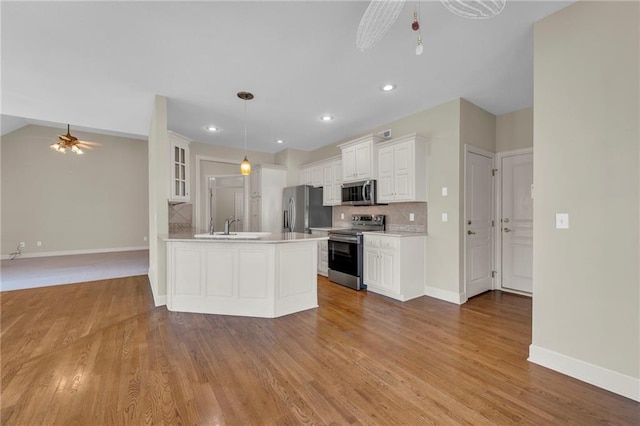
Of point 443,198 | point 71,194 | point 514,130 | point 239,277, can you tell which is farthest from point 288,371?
point 71,194

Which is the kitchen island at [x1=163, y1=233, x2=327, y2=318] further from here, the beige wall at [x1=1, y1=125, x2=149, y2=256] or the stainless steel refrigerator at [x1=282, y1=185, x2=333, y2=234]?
the beige wall at [x1=1, y1=125, x2=149, y2=256]

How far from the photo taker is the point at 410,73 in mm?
2971

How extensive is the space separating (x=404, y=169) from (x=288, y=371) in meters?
3.05

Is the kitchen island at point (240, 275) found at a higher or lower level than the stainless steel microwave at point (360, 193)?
lower

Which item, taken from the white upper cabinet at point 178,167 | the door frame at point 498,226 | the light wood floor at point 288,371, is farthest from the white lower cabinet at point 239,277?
the door frame at point 498,226

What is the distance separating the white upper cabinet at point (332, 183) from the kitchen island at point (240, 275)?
2.09 metres

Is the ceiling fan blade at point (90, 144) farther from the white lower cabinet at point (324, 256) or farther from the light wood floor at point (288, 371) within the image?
the white lower cabinet at point (324, 256)

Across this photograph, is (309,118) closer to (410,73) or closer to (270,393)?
(410,73)

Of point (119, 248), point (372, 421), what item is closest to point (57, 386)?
point (372, 421)

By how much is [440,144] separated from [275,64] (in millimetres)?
2461

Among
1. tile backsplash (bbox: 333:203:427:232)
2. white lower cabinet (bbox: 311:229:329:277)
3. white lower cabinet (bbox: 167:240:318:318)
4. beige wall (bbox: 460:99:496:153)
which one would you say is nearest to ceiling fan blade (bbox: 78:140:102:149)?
white lower cabinet (bbox: 167:240:318:318)

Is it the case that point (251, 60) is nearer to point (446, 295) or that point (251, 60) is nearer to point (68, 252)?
point (446, 295)

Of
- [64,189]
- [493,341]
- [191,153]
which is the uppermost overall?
[191,153]

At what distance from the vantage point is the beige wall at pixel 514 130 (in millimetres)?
3889
